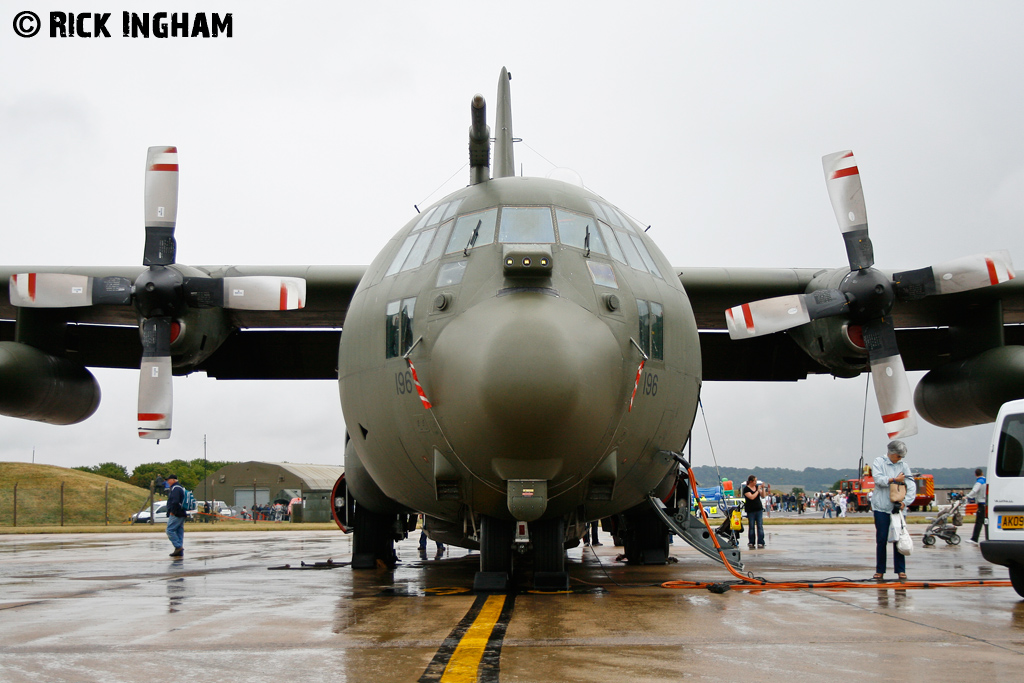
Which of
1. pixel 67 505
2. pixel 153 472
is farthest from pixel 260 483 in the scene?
pixel 153 472

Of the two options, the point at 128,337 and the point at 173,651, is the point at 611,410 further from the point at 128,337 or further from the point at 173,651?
the point at 128,337

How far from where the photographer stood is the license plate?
23.5ft

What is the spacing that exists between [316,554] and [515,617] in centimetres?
1028

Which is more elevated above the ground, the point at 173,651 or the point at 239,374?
the point at 239,374

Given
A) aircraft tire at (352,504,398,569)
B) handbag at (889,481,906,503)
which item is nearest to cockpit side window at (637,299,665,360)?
handbag at (889,481,906,503)

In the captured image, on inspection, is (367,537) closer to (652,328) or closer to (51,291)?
(51,291)

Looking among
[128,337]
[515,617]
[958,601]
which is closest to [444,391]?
[515,617]

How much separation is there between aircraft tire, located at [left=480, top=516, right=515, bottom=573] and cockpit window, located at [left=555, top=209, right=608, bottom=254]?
2495 millimetres

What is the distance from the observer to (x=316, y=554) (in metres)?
15.7

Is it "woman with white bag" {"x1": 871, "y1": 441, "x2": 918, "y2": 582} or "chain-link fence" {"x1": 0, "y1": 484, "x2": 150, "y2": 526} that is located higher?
"woman with white bag" {"x1": 871, "y1": 441, "x2": 918, "y2": 582}

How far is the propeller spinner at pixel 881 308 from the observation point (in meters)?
10.1

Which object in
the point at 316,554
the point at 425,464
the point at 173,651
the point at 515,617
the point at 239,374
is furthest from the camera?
the point at 316,554

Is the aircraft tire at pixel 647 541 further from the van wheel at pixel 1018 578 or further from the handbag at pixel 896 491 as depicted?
the van wheel at pixel 1018 578

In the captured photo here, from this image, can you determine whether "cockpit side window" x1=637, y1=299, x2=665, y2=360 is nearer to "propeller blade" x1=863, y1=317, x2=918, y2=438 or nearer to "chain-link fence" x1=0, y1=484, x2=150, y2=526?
"propeller blade" x1=863, y1=317, x2=918, y2=438
